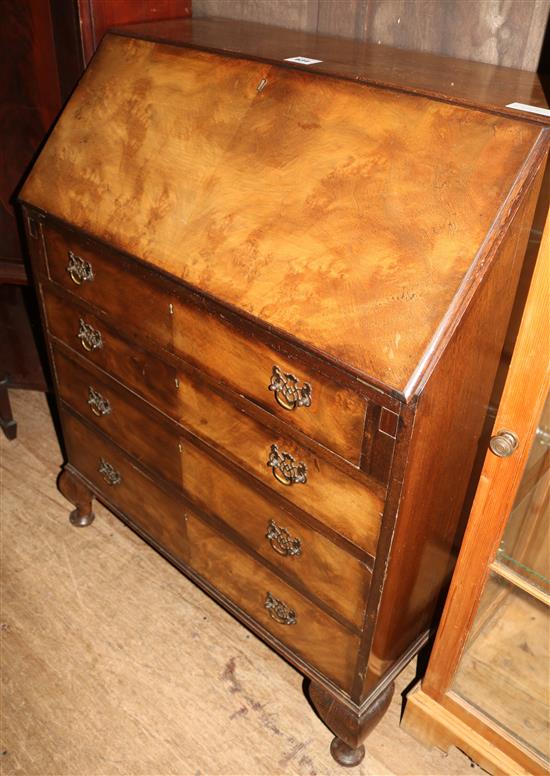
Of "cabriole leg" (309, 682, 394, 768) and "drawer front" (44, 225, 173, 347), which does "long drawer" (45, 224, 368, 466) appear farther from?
"cabriole leg" (309, 682, 394, 768)

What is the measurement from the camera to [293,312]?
1259mm

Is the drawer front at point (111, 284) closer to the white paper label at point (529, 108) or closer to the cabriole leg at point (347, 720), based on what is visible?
the white paper label at point (529, 108)

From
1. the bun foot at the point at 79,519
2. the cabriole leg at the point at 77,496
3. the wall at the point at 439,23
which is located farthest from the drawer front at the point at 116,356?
the wall at the point at 439,23

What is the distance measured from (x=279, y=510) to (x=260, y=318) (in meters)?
0.47

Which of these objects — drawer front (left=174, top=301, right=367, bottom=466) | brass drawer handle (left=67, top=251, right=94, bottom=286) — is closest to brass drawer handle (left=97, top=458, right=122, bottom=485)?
brass drawer handle (left=67, top=251, right=94, bottom=286)

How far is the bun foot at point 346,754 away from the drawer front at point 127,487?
0.62 meters

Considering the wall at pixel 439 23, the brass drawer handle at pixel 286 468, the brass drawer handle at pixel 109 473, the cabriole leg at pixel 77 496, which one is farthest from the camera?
the cabriole leg at pixel 77 496

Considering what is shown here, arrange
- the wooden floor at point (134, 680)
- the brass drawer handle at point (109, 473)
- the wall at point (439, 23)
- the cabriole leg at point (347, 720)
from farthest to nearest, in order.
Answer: the brass drawer handle at point (109, 473) < the wooden floor at point (134, 680) < the cabriole leg at point (347, 720) < the wall at point (439, 23)

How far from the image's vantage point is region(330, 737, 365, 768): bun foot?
1.73m

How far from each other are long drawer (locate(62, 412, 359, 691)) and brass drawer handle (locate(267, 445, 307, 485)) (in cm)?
32

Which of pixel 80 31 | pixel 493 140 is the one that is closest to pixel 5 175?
pixel 80 31

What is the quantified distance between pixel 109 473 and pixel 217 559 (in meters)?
0.47

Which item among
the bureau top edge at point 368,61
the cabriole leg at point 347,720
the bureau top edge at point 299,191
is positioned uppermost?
the bureau top edge at point 368,61

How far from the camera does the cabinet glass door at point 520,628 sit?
145cm
